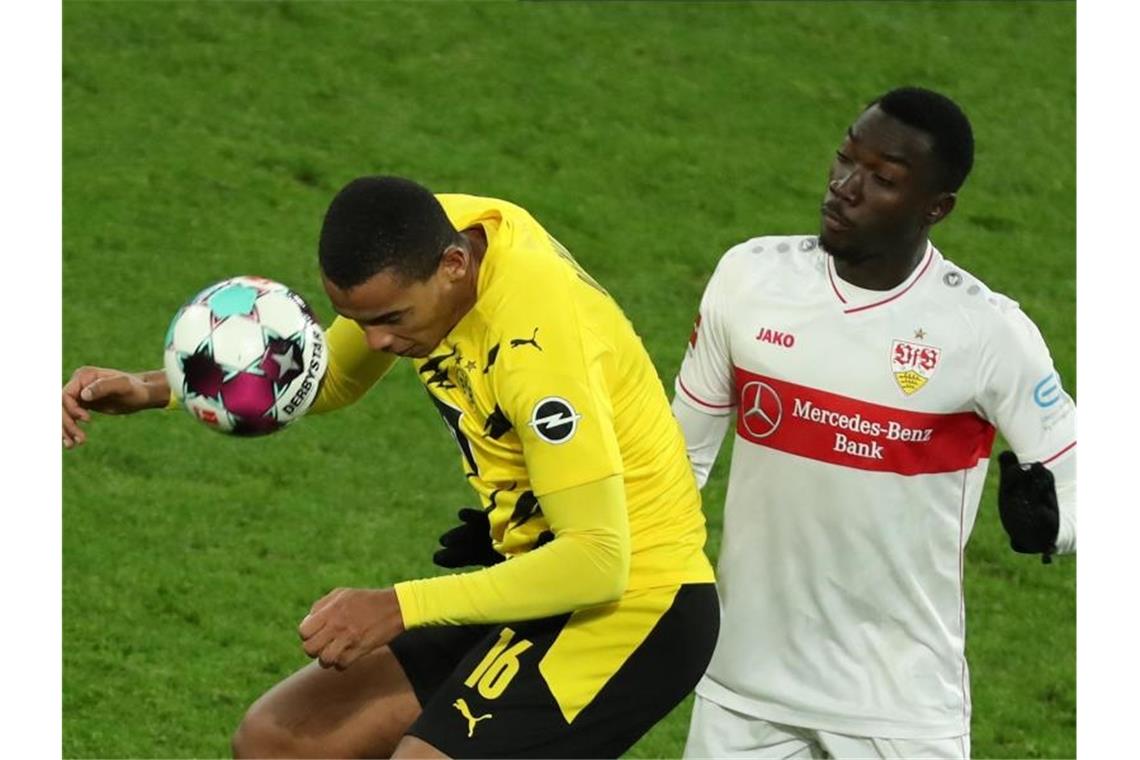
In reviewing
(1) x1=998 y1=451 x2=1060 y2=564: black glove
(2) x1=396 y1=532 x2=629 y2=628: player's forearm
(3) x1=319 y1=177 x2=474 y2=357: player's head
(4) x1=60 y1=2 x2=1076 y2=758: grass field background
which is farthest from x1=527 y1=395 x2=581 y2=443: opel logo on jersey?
(4) x1=60 y1=2 x2=1076 y2=758: grass field background

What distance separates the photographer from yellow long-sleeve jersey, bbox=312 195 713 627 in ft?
16.2

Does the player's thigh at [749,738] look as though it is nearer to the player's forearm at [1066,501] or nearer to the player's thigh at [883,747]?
the player's thigh at [883,747]

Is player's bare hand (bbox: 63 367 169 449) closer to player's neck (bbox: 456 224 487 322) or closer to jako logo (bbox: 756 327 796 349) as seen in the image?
player's neck (bbox: 456 224 487 322)

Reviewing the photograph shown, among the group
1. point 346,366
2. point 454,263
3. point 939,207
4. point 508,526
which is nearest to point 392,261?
point 454,263

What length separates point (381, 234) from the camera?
4879 millimetres

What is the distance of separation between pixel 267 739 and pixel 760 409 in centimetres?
157

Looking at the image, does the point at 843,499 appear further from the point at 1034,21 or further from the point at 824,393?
the point at 1034,21

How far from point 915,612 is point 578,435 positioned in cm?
146

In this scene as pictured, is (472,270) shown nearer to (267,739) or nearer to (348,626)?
(348,626)

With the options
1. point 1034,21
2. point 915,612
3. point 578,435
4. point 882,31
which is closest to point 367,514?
point 915,612

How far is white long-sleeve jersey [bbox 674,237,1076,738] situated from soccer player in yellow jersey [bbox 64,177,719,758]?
1.56 feet

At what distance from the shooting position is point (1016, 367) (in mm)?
5680

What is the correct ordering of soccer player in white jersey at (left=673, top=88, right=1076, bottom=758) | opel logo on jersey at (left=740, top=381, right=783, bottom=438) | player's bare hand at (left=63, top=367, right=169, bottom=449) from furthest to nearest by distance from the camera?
opel logo on jersey at (left=740, top=381, right=783, bottom=438), soccer player in white jersey at (left=673, top=88, right=1076, bottom=758), player's bare hand at (left=63, top=367, right=169, bottom=449)

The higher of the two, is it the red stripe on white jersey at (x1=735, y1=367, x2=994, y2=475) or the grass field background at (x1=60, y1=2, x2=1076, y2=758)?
the red stripe on white jersey at (x1=735, y1=367, x2=994, y2=475)
